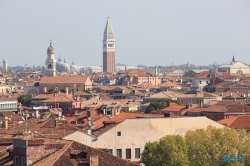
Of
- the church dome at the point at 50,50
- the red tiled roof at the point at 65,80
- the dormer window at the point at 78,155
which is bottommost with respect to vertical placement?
the red tiled roof at the point at 65,80

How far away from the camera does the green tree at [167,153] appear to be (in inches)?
1244

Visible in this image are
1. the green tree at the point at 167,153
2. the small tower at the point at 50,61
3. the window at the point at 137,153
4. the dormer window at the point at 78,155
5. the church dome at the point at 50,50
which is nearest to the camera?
the dormer window at the point at 78,155

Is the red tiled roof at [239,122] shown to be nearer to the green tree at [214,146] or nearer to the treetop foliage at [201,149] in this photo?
the treetop foliage at [201,149]

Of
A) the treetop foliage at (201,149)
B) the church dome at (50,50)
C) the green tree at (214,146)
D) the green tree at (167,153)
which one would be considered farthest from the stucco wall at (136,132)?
the church dome at (50,50)

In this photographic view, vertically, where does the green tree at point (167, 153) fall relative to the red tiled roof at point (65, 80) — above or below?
above

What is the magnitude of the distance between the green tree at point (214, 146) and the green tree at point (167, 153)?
0.89m

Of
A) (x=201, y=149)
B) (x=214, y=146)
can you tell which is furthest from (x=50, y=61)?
(x=201, y=149)

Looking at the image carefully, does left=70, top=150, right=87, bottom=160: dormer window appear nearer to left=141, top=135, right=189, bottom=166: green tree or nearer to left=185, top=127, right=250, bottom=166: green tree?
left=141, top=135, right=189, bottom=166: green tree

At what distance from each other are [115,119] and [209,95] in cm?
4571

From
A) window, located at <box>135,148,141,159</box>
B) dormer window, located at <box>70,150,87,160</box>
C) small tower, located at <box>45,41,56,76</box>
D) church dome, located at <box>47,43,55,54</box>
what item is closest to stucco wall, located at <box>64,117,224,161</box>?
window, located at <box>135,148,141,159</box>

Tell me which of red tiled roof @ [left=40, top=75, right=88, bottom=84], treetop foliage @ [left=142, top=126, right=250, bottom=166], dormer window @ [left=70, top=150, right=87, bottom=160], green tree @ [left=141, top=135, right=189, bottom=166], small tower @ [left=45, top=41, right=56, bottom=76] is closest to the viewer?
dormer window @ [left=70, top=150, right=87, bottom=160]

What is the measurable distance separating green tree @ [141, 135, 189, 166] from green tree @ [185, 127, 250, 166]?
35.1 inches

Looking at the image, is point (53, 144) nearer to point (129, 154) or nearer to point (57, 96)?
point (129, 154)

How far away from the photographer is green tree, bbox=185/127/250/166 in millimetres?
34344
